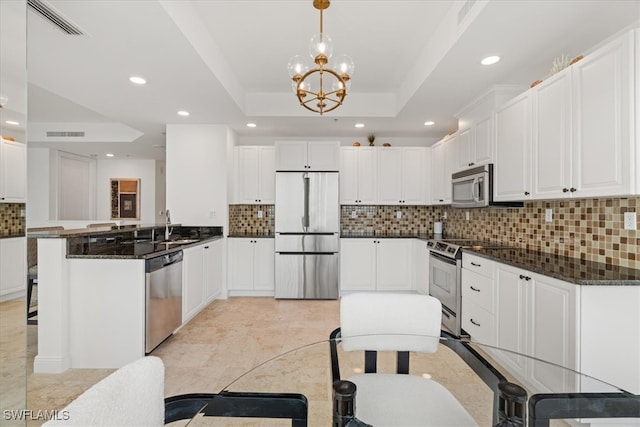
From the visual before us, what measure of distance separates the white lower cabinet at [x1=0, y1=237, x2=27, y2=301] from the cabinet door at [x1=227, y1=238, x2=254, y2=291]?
292cm

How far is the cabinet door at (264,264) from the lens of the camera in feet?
15.3

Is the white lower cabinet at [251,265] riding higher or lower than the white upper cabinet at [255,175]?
lower

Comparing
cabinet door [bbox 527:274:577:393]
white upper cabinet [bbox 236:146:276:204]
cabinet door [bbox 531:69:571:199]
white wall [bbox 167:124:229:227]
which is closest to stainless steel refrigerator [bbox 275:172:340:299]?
white upper cabinet [bbox 236:146:276:204]

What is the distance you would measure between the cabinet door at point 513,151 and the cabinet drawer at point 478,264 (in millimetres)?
638

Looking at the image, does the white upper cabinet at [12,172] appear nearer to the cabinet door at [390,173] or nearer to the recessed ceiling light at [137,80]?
the recessed ceiling light at [137,80]

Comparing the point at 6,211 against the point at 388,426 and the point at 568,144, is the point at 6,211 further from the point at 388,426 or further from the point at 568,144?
the point at 568,144

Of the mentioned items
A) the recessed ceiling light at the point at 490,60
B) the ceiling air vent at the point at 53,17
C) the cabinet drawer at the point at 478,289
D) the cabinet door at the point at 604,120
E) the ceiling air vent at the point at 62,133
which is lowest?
the cabinet drawer at the point at 478,289

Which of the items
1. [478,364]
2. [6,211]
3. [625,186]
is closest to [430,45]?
[625,186]

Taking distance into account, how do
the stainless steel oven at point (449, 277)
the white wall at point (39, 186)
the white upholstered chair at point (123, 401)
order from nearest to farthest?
the white upholstered chair at point (123, 401), the stainless steel oven at point (449, 277), the white wall at point (39, 186)

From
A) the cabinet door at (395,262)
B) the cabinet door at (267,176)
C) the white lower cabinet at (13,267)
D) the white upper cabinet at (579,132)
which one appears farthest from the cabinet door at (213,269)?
the white upper cabinet at (579,132)

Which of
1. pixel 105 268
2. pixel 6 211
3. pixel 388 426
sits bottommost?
pixel 388 426

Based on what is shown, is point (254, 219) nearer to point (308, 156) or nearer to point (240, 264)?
point (240, 264)

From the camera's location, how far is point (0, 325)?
167 centimetres

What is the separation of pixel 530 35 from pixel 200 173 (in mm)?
4066
